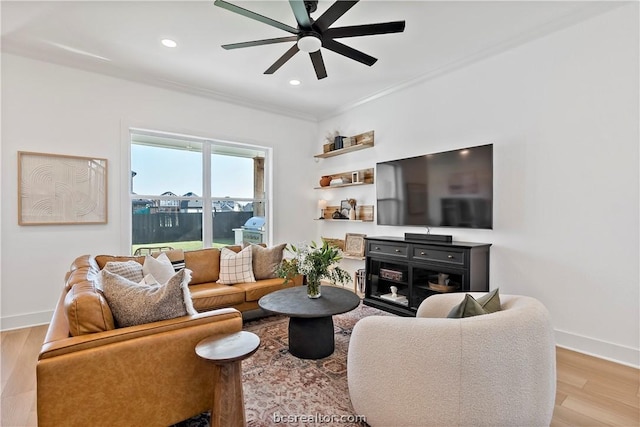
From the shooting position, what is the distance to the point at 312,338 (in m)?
2.54

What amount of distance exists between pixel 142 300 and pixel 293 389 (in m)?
1.17

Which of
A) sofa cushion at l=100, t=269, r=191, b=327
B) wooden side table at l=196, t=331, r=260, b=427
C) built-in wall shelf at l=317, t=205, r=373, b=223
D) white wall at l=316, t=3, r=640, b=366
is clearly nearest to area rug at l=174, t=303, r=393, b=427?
wooden side table at l=196, t=331, r=260, b=427

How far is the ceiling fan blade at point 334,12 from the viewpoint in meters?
1.98

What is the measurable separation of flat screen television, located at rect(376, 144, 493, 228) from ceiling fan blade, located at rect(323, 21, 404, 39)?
5.38 feet

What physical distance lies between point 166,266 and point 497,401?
2831 mm

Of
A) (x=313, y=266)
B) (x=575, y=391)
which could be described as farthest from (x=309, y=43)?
(x=575, y=391)

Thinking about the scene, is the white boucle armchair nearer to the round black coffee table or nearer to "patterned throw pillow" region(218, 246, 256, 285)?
the round black coffee table

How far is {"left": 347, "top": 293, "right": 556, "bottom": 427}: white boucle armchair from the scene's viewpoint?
1405 millimetres

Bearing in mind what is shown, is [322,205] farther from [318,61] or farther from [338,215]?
[318,61]

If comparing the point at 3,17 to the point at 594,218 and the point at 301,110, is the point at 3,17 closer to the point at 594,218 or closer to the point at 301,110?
the point at 301,110

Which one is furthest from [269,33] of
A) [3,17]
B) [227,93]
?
[3,17]

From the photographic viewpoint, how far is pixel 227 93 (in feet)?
15.1

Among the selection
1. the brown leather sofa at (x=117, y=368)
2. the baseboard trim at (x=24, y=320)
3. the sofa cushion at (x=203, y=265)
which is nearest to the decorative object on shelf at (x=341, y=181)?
the sofa cushion at (x=203, y=265)

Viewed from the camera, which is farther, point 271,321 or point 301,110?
point 301,110
